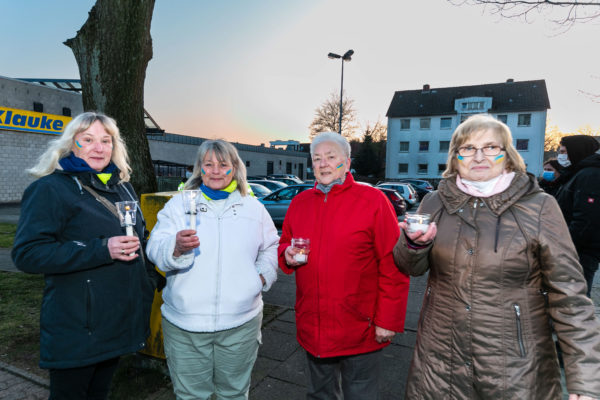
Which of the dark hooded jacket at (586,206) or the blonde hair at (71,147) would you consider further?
the dark hooded jacket at (586,206)

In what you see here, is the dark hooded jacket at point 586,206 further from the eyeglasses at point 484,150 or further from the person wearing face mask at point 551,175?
the eyeglasses at point 484,150

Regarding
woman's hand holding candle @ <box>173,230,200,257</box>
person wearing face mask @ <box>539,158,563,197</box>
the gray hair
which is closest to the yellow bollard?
woman's hand holding candle @ <box>173,230,200,257</box>

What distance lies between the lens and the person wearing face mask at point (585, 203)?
132 inches

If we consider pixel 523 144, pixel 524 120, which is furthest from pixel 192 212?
pixel 524 120

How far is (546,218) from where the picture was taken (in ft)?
5.39

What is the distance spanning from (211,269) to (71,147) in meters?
1.09

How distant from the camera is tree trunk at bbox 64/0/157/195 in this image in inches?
165

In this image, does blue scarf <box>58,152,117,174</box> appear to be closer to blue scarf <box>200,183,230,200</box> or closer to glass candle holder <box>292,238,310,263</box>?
blue scarf <box>200,183,230,200</box>

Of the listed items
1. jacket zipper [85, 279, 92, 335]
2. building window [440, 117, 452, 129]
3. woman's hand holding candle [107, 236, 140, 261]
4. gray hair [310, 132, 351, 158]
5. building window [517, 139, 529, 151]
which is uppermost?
building window [440, 117, 452, 129]

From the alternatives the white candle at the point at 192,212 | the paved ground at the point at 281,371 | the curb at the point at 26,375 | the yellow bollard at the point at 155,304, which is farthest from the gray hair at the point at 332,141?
the curb at the point at 26,375

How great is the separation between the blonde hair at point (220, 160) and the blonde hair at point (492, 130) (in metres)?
1.31

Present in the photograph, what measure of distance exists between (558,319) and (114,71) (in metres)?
4.83

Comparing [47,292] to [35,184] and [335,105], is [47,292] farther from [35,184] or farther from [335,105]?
[335,105]

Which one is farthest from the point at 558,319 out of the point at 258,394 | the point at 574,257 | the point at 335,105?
the point at 335,105
